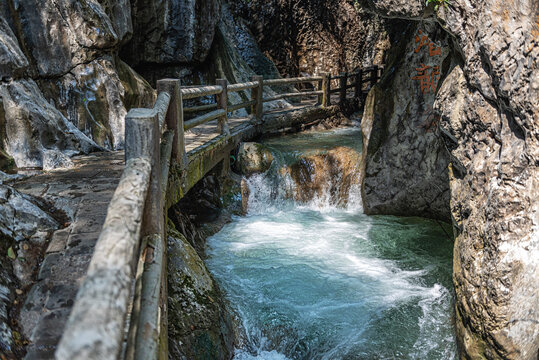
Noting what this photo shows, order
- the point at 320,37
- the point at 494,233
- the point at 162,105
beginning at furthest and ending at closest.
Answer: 1. the point at 320,37
2. the point at 162,105
3. the point at 494,233

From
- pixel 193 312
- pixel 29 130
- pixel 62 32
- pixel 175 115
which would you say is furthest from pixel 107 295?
pixel 62 32

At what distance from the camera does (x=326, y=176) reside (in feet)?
27.7

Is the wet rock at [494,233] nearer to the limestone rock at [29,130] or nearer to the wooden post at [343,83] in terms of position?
the limestone rock at [29,130]

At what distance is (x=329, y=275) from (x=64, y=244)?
3.70 m

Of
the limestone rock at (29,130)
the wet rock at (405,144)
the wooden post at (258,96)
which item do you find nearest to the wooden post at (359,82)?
the wooden post at (258,96)

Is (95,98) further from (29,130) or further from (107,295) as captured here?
(107,295)

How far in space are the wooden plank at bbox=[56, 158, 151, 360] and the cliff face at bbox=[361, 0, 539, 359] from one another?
305 cm

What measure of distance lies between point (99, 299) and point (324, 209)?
7153 mm

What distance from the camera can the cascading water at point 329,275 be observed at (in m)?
4.44

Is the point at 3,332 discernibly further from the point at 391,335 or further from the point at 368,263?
the point at 368,263

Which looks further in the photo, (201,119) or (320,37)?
(320,37)

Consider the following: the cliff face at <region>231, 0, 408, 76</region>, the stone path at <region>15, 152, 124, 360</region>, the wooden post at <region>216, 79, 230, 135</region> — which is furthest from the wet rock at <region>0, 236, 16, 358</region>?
the cliff face at <region>231, 0, 408, 76</region>

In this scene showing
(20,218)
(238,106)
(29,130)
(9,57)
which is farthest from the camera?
(238,106)

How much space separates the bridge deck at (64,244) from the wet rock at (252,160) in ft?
11.3
